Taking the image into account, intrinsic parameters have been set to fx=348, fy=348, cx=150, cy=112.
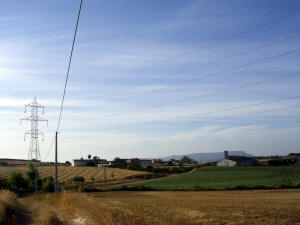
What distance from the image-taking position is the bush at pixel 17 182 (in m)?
80.4

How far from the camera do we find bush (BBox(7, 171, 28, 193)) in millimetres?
80375

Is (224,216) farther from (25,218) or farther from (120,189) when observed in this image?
(120,189)

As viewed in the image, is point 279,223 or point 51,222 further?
point 51,222

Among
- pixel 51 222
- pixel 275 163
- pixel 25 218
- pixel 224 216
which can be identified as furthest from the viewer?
pixel 275 163

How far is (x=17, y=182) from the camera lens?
81.5m

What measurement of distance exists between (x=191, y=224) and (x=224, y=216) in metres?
2.88

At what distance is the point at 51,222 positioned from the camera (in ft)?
59.7

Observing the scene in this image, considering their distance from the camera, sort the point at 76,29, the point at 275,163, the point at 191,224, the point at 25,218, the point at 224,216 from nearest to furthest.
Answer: the point at 76,29 < the point at 191,224 < the point at 224,216 < the point at 25,218 < the point at 275,163

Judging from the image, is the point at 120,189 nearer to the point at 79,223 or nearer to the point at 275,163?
the point at 79,223

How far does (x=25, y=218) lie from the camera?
23516 millimetres

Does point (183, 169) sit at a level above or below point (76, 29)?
below

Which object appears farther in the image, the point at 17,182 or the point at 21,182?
the point at 21,182

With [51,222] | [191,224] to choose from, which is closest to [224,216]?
[191,224]

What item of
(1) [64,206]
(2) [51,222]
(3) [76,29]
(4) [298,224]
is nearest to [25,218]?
(1) [64,206]
